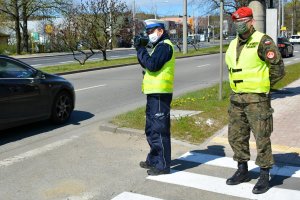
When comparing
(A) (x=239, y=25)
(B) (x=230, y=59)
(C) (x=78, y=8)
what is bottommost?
(B) (x=230, y=59)

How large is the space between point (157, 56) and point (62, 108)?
4.19m

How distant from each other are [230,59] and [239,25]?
1.33 feet

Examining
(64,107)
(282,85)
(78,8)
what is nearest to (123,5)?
(78,8)

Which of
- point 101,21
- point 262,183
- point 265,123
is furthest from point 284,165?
point 101,21

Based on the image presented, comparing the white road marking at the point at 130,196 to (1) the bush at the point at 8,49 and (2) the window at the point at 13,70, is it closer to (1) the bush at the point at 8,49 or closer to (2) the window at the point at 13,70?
(2) the window at the point at 13,70

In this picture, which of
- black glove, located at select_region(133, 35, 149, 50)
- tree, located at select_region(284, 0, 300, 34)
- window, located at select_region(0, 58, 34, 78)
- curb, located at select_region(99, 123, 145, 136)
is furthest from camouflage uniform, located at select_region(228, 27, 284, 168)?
tree, located at select_region(284, 0, 300, 34)

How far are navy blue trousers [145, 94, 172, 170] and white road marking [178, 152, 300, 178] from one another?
2.55 feet

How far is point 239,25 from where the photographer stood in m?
4.61

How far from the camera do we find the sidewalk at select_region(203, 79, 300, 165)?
6.13 meters

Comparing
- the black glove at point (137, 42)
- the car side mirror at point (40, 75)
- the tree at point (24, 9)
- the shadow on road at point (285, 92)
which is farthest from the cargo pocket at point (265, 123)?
the tree at point (24, 9)

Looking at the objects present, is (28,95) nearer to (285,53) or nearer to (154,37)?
(154,37)

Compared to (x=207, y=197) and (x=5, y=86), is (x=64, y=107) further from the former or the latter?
(x=207, y=197)

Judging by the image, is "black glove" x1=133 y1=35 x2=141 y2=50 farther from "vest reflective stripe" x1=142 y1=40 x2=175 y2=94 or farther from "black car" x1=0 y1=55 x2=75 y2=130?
"black car" x1=0 y1=55 x2=75 y2=130

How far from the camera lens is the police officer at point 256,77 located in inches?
180
